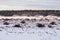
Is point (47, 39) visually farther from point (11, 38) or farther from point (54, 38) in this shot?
point (11, 38)

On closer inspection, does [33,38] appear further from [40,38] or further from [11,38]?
[11,38]

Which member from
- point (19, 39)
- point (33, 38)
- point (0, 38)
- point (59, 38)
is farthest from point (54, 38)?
point (0, 38)

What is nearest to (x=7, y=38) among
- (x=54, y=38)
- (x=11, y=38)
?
(x=11, y=38)

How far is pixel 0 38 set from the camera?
13.7 metres

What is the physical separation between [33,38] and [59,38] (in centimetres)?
157

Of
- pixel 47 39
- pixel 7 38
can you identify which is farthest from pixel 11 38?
pixel 47 39

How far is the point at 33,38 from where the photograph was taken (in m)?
13.5

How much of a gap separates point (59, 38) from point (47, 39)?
793 mm

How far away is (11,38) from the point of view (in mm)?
13555

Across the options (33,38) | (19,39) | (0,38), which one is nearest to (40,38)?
(33,38)

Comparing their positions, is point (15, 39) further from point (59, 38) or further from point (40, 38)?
point (59, 38)

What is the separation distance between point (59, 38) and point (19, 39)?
94.8 inches

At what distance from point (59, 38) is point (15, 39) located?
2.64 m

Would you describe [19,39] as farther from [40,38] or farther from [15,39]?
[40,38]
